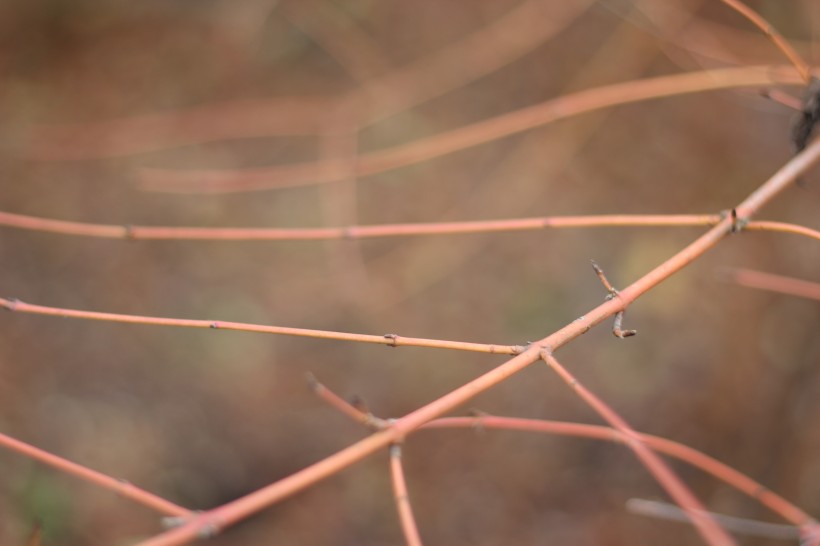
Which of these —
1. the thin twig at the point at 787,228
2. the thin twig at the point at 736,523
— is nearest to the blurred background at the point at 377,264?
the thin twig at the point at 736,523

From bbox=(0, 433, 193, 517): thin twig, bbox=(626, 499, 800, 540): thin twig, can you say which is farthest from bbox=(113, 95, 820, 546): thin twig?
bbox=(626, 499, 800, 540): thin twig

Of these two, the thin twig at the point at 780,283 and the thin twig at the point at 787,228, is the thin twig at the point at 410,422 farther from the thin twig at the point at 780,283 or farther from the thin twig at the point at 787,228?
the thin twig at the point at 780,283

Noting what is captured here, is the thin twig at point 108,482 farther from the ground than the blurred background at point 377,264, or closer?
closer

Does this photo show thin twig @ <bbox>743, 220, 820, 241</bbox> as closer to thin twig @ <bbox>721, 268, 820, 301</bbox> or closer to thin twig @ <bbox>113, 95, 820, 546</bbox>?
thin twig @ <bbox>113, 95, 820, 546</bbox>

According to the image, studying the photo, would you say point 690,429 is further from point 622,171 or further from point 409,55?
point 409,55

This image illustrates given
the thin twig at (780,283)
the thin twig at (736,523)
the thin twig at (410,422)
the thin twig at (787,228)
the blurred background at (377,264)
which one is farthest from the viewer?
the blurred background at (377,264)

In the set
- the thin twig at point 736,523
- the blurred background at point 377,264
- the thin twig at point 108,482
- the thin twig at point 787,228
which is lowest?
the thin twig at point 108,482

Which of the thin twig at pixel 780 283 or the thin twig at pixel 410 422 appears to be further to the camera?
the thin twig at pixel 780 283

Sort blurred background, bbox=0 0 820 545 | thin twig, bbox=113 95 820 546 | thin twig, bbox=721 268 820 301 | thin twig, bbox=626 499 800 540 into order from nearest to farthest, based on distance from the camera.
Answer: thin twig, bbox=113 95 820 546, thin twig, bbox=626 499 800 540, thin twig, bbox=721 268 820 301, blurred background, bbox=0 0 820 545

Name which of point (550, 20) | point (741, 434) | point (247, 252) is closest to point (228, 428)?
point (247, 252)
